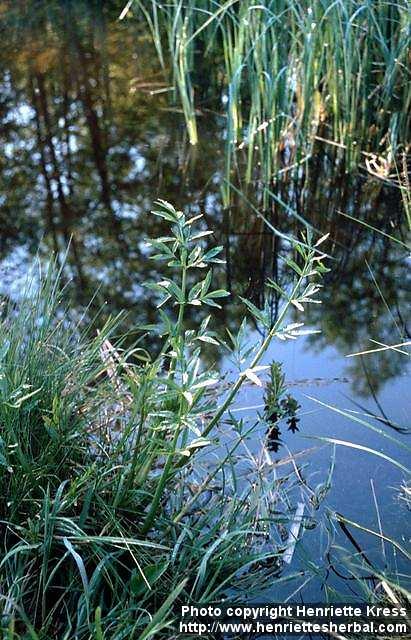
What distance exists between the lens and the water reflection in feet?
7.34

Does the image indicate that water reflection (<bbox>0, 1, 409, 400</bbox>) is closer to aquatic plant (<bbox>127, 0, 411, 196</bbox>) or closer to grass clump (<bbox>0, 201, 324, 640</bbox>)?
aquatic plant (<bbox>127, 0, 411, 196</bbox>)

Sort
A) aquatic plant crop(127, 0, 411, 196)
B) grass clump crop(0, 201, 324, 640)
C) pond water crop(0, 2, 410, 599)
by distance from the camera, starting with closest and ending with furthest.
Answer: grass clump crop(0, 201, 324, 640)
pond water crop(0, 2, 410, 599)
aquatic plant crop(127, 0, 411, 196)

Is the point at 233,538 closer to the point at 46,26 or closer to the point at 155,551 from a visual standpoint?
the point at 155,551

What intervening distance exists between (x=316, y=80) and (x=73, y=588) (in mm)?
2127

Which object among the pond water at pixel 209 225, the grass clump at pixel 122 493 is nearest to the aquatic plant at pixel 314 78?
the pond water at pixel 209 225

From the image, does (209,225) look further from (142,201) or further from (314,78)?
(314,78)

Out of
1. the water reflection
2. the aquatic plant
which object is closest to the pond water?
the water reflection

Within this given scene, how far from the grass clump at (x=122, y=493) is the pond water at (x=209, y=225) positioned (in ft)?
0.55

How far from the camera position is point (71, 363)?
1.49m

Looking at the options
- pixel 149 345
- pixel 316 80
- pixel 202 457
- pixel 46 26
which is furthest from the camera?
pixel 46 26

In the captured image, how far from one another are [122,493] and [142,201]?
1.69m

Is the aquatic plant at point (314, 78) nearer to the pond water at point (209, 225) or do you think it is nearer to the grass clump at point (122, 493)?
the pond water at point (209, 225)

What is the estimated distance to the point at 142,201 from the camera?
286 centimetres

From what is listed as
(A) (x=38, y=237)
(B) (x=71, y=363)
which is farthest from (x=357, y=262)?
(B) (x=71, y=363)
